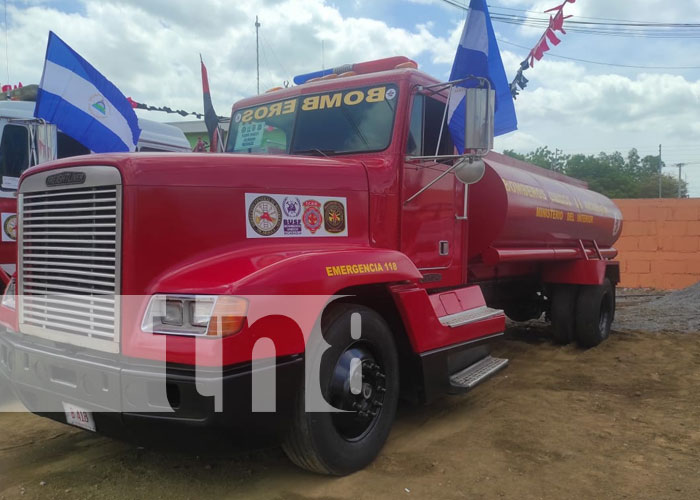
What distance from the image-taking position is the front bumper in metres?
2.69

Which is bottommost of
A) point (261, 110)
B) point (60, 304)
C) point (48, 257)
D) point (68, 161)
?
point (60, 304)

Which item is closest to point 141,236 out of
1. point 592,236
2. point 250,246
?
point 250,246

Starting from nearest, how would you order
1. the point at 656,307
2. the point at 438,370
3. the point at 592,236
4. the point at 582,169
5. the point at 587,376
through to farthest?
the point at 438,370
the point at 587,376
the point at 592,236
the point at 656,307
the point at 582,169

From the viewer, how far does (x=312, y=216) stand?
3619 millimetres

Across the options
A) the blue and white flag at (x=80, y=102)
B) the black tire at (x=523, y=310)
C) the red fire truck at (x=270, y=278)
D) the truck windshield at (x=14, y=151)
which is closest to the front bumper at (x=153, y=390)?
the red fire truck at (x=270, y=278)

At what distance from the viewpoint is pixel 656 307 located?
1031 centimetres

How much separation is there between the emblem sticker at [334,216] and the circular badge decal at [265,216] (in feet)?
1.24

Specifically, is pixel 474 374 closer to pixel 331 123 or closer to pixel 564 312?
pixel 331 123

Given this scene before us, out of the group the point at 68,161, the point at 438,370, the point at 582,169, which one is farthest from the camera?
the point at 582,169

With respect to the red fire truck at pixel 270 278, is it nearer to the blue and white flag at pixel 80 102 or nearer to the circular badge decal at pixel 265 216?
the circular badge decal at pixel 265 216

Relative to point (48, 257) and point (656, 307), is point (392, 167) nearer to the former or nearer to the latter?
point (48, 257)

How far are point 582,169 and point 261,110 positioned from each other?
1959 inches

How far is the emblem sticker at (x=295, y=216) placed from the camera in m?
3.32

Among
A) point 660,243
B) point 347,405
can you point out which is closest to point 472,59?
point 347,405
